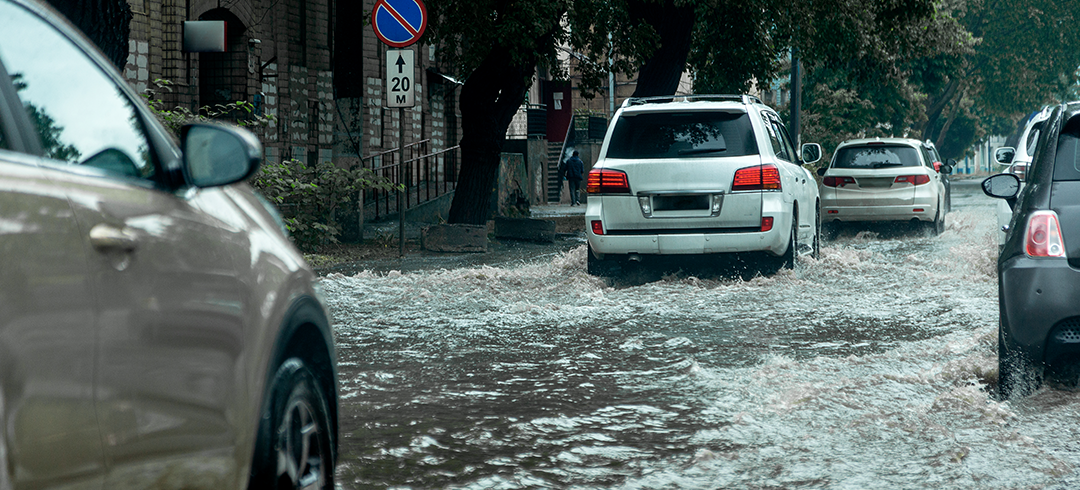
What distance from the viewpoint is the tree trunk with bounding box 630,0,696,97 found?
22109mm

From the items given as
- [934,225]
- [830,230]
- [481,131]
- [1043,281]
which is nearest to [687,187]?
[1043,281]

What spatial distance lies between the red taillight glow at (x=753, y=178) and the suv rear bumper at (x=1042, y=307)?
18.1 feet

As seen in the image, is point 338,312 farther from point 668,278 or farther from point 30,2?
point 30,2

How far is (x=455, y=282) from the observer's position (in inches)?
472

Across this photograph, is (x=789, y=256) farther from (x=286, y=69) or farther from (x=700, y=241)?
(x=286, y=69)

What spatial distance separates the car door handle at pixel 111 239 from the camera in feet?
7.88

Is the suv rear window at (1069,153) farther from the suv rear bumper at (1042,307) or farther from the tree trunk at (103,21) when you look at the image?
the tree trunk at (103,21)

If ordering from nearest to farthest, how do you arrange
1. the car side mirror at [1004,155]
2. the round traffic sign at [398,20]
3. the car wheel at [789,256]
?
the car wheel at [789,256] < the round traffic sign at [398,20] < the car side mirror at [1004,155]

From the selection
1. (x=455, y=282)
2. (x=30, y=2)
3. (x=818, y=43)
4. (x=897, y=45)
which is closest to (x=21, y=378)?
(x=30, y=2)

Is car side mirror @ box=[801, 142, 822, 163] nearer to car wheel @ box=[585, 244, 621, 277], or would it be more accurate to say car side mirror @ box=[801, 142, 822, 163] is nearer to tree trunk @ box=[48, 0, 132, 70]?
car wheel @ box=[585, 244, 621, 277]

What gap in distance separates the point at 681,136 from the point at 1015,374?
19.8 feet

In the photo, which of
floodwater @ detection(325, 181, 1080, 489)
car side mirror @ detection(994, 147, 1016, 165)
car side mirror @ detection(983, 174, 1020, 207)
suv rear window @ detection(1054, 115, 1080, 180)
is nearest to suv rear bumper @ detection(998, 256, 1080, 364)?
floodwater @ detection(325, 181, 1080, 489)

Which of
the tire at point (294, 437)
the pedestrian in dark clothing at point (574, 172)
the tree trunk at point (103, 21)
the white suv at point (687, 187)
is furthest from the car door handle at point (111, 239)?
the pedestrian in dark clothing at point (574, 172)

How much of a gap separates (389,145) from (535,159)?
551cm
